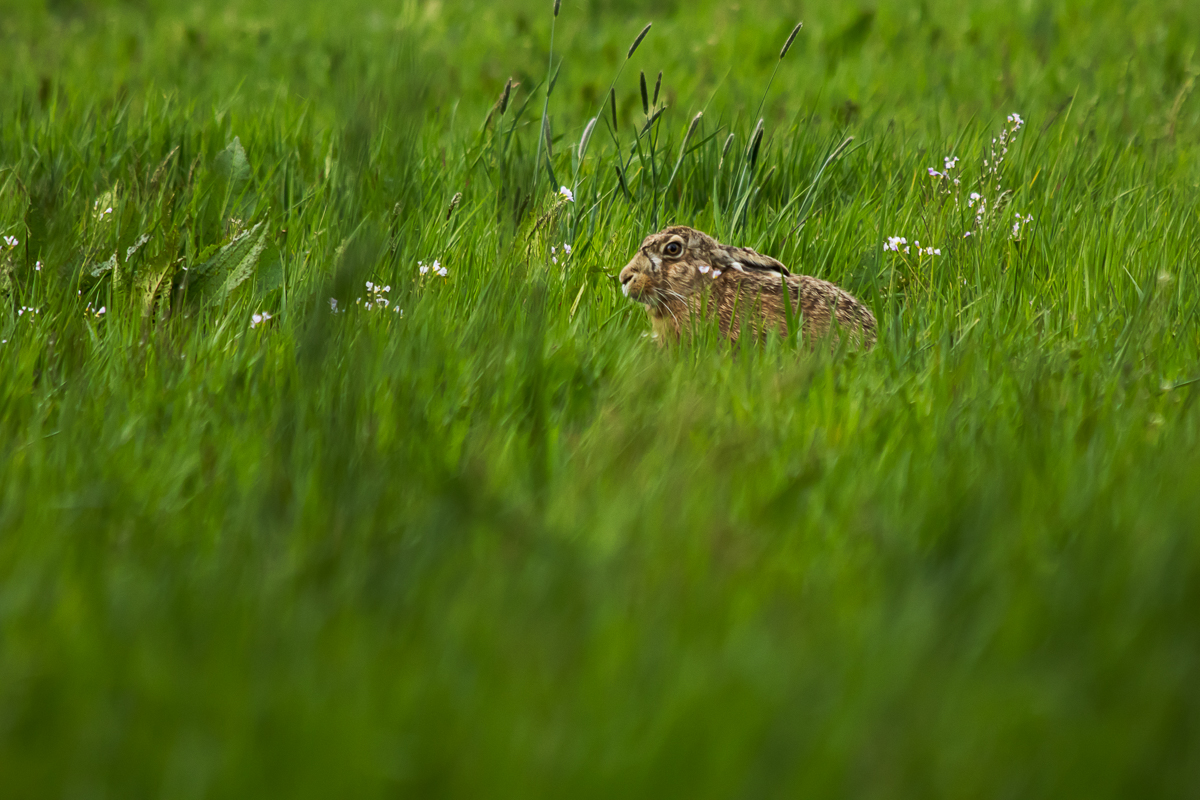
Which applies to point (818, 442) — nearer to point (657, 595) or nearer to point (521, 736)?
point (657, 595)

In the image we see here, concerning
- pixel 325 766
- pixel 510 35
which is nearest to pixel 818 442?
pixel 325 766

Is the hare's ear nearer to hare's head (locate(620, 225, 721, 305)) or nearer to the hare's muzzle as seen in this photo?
hare's head (locate(620, 225, 721, 305))

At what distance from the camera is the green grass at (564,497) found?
1.37 metres

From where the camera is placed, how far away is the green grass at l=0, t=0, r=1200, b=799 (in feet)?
4.49

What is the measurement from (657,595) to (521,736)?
347mm

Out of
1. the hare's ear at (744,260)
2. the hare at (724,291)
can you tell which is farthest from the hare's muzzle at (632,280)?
the hare's ear at (744,260)

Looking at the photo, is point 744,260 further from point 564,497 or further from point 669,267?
point 564,497

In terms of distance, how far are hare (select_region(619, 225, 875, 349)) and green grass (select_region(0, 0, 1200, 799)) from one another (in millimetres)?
127

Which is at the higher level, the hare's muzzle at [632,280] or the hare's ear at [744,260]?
the hare's ear at [744,260]

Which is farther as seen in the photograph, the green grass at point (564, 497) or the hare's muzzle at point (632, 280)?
Result: the hare's muzzle at point (632, 280)

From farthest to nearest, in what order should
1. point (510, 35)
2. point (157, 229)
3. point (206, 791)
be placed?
1. point (510, 35)
2. point (157, 229)
3. point (206, 791)

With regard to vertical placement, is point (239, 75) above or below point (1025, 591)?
below

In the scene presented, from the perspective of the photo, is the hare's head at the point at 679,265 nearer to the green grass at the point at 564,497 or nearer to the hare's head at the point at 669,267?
the hare's head at the point at 669,267

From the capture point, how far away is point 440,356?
8.20 ft
